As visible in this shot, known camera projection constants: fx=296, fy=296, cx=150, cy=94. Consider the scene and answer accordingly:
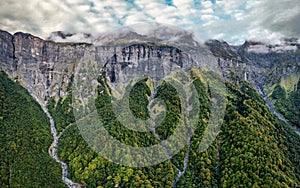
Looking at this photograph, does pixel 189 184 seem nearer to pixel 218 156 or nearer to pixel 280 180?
pixel 218 156

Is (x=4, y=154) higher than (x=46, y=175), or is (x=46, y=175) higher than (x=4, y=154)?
(x=4, y=154)

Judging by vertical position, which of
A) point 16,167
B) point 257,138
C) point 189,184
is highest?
point 257,138

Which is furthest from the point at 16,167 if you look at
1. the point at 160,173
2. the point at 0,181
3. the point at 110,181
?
the point at 160,173

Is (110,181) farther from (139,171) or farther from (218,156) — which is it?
(218,156)

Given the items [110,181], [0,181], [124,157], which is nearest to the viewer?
[0,181]

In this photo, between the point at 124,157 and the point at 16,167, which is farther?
the point at 124,157

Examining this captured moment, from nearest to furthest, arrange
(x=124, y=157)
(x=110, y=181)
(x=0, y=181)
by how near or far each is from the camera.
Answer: (x=0, y=181) < (x=110, y=181) < (x=124, y=157)

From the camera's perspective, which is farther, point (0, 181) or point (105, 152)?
point (105, 152)

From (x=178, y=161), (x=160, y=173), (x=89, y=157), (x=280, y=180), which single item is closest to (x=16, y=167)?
(x=89, y=157)

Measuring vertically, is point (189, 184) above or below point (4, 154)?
below
